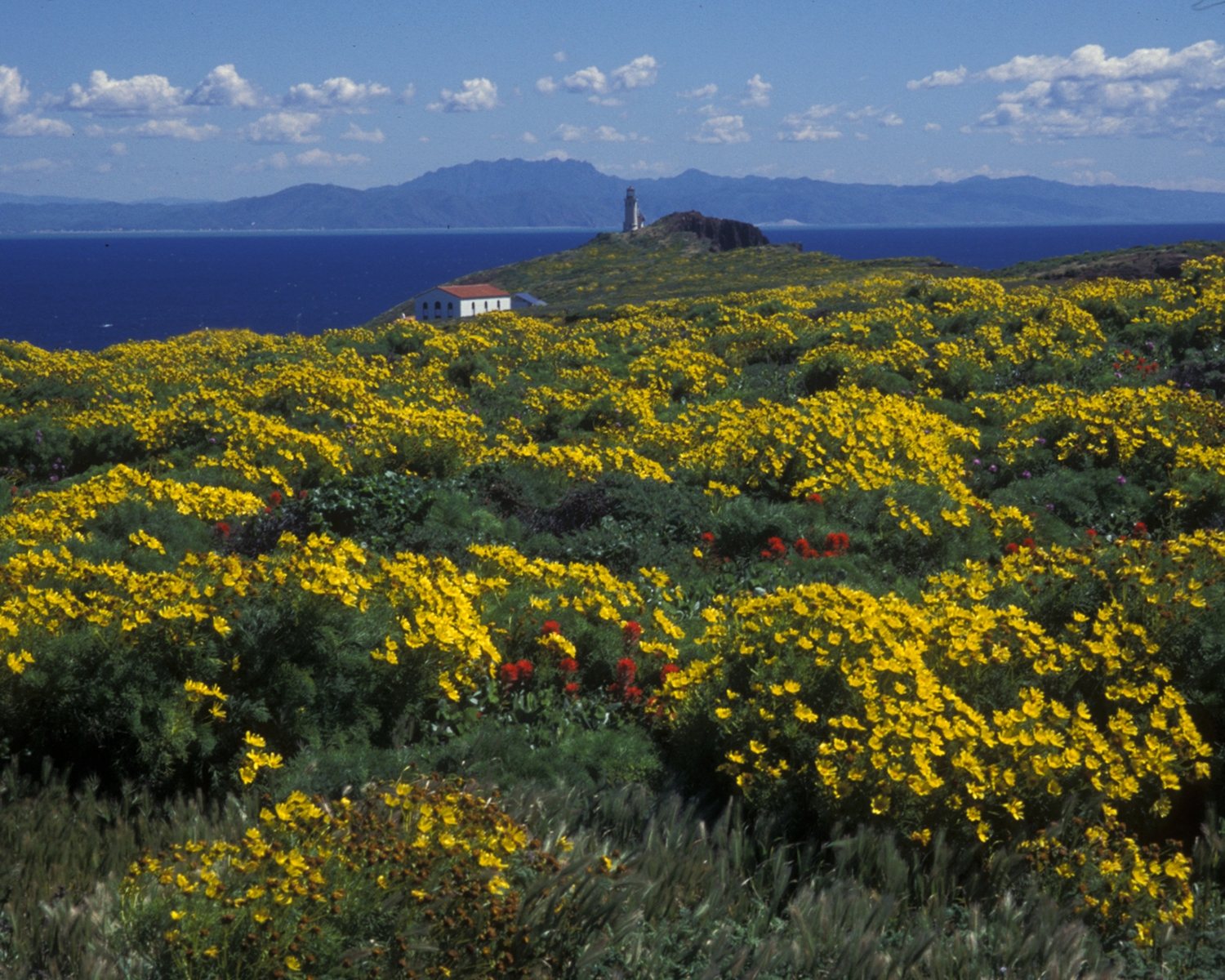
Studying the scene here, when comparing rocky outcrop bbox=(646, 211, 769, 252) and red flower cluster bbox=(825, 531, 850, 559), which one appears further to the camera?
rocky outcrop bbox=(646, 211, 769, 252)

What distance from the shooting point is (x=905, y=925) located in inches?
181

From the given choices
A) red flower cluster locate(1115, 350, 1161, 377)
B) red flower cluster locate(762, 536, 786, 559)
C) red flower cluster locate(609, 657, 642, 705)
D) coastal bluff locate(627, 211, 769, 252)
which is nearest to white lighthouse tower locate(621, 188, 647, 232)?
coastal bluff locate(627, 211, 769, 252)

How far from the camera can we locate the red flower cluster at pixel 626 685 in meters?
6.45

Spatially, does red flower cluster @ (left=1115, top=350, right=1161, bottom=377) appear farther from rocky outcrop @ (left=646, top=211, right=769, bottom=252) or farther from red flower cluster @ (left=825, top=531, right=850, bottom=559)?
rocky outcrop @ (left=646, top=211, right=769, bottom=252)

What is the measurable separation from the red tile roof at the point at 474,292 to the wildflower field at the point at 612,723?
76665mm

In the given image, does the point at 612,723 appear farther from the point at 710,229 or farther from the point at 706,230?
the point at 710,229

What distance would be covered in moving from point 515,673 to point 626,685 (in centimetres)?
68

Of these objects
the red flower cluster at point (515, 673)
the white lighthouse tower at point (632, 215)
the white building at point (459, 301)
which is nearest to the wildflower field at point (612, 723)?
the red flower cluster at point (515, 673)

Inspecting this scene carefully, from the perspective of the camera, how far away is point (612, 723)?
6.32 meters

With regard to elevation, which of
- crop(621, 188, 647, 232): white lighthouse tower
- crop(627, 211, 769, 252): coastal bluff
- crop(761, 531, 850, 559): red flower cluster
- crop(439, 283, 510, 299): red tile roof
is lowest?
crop(761, 531, 850, 559): red flower cluster

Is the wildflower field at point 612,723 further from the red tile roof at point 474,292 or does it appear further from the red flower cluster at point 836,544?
the red tile roof at point 474,292

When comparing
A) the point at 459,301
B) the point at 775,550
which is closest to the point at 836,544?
the point at 775,550

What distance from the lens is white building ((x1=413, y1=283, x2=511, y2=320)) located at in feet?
279

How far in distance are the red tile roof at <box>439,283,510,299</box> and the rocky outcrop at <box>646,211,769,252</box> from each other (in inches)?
1406
